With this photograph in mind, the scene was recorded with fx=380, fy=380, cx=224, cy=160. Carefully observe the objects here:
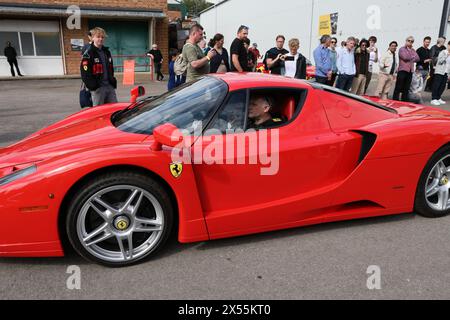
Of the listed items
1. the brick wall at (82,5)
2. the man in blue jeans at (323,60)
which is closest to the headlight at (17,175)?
the man in blue jeans at (323,60)

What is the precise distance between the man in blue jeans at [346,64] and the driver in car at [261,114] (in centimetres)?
645

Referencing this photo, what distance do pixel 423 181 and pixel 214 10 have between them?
42335mm

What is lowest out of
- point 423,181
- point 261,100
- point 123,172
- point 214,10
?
point 423,181

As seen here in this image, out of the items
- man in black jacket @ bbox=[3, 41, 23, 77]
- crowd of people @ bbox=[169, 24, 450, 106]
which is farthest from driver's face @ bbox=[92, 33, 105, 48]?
man in black jacket @ bbox=[3, 41, 23, 77]

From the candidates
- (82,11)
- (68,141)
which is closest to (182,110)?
(68,141)

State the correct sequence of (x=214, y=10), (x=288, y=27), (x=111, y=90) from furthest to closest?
1. (x=214, y=10)
2. (x=288, y=27)
3. (x=111, y=90)

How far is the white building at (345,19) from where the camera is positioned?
14703 millimetres

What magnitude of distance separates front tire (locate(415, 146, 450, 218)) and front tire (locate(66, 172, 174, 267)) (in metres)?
2.20

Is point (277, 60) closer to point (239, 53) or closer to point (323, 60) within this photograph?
point (239, 53)

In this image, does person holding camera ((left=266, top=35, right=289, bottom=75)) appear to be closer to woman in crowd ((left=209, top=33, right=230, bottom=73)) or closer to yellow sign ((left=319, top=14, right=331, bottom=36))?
woman in crowd ((left=209, top=33, right=230, bottom=73))

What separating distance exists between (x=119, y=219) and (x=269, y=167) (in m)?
1.12

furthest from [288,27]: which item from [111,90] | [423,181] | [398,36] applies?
[423,181]
